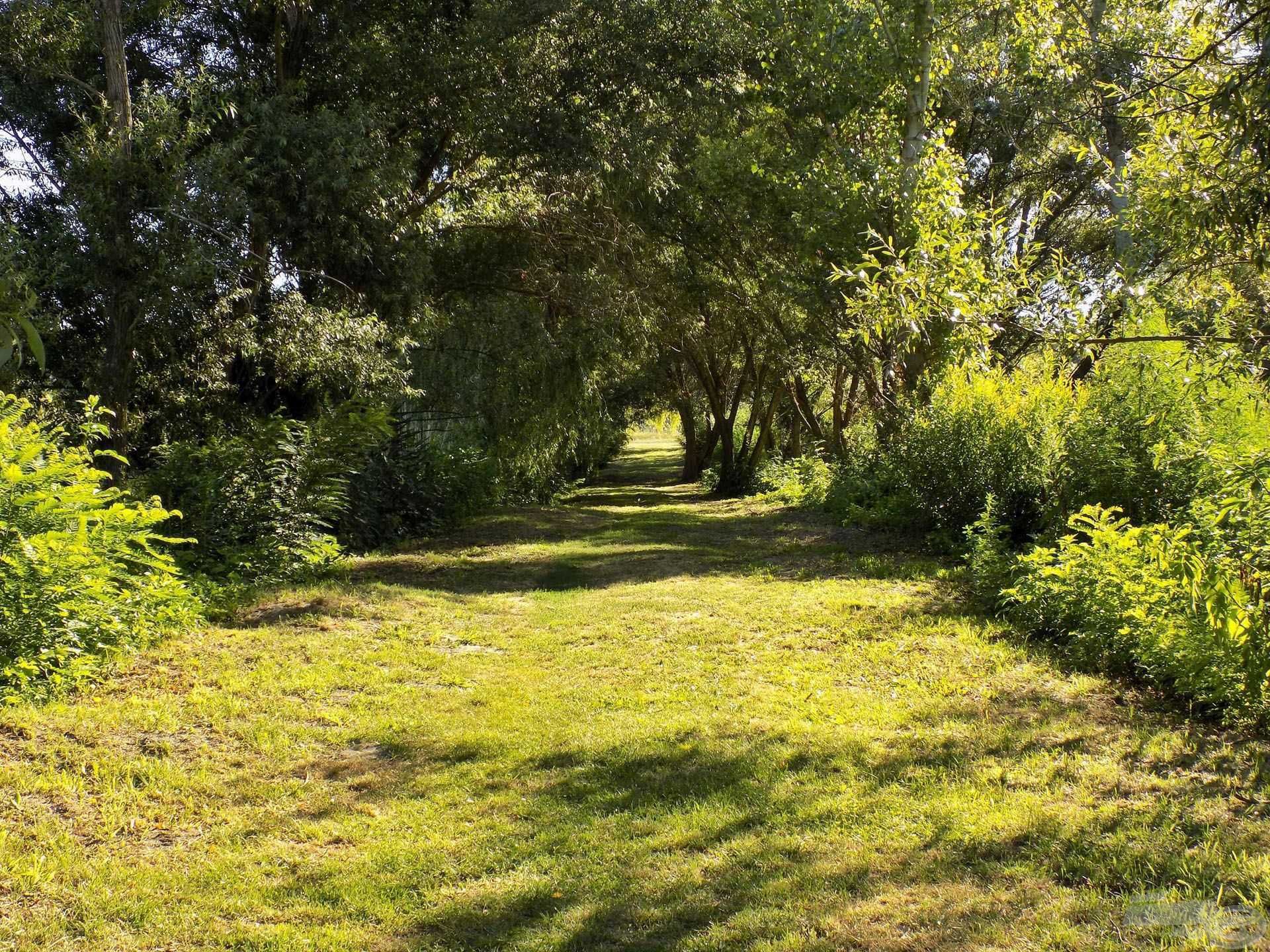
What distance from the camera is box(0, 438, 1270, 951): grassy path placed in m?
3.80

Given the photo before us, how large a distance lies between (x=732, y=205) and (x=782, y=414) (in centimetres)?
1992

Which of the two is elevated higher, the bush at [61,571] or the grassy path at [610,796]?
the bush at [61,571]

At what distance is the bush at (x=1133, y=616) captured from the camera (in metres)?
5.39

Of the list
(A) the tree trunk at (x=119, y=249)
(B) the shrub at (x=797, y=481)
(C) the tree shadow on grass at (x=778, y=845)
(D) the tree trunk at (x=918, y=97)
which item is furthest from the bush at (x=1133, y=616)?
(B) the shrub at (x=797, y=481)

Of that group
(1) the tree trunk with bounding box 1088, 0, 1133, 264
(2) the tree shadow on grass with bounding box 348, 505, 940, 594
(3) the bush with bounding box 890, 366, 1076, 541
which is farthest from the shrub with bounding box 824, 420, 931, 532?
(1) the tree trunk with bounding box 1088, 0, 1133, 264

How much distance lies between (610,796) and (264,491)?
675cm

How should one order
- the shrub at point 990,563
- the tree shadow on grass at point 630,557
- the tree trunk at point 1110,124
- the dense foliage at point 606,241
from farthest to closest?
the tree shadow on grass at point 630,557 → the tree trunk at point 1110,124 → the shrub at point 990,563 → the dense foliage at point 606,241

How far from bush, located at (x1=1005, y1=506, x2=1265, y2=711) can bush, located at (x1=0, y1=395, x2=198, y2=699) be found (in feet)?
21.2

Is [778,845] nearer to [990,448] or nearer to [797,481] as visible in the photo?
[990,448]

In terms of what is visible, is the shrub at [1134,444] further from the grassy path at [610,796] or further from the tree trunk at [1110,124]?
the grassy path at [610,796]

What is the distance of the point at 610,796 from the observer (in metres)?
5.09

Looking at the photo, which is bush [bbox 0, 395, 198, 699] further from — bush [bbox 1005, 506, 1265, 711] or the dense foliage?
bush [bbox 1005, 506, 1265, 711]

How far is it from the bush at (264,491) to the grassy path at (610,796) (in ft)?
5.08

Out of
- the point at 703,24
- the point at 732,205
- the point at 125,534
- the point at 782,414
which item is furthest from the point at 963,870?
the point at 782,414
